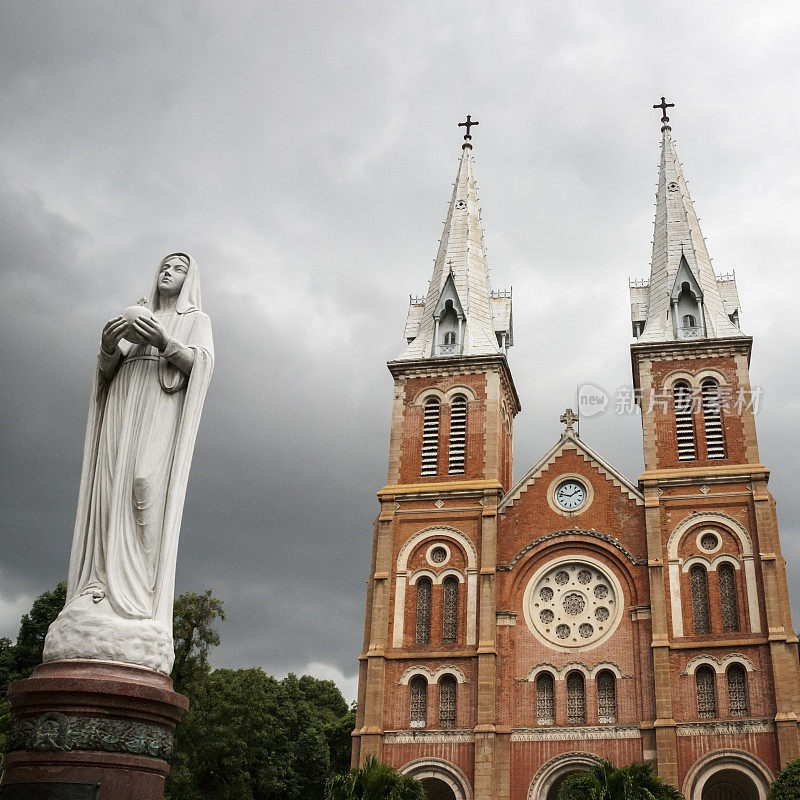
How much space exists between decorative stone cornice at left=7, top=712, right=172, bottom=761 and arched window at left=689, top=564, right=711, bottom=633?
2797 centimetres

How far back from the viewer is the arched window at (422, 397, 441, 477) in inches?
1464

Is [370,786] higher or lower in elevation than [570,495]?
lower

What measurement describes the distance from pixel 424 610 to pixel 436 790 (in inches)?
232

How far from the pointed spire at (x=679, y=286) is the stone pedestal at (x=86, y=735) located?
32867 millimetres

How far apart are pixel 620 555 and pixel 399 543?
7.84 meters

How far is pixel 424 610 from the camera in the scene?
3441 centimetres

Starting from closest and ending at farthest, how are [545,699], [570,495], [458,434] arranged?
1. [545,699]
2. [570,495]
3. [458,434]

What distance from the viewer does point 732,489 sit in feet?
111

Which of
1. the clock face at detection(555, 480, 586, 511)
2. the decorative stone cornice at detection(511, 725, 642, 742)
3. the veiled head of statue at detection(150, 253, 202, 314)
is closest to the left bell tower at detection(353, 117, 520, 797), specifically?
the decorative stone cornice at detection(511, 725, 642, 742)

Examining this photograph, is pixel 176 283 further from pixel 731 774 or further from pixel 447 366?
pixel 447 366

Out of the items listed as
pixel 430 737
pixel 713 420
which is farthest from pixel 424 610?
pixel 713 420

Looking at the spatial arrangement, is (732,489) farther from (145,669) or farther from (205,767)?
(145,669)

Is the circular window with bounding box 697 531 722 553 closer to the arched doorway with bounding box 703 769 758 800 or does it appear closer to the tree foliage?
the arched doorway with bounding box 703 769 758 800

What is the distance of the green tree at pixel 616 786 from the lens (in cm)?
2175
